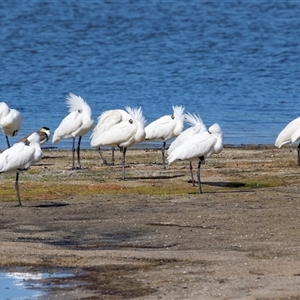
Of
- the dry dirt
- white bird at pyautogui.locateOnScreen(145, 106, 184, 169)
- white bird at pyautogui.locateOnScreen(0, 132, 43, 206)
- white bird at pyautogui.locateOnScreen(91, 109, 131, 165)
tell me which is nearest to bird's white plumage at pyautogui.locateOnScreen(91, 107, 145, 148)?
→ the dry dirt

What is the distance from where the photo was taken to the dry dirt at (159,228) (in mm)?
12031

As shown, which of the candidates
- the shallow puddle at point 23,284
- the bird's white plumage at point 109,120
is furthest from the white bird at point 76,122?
the shallow puddle at point 23,284

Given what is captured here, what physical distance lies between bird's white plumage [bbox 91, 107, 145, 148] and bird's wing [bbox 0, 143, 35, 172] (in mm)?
4495

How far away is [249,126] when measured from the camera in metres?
31.7

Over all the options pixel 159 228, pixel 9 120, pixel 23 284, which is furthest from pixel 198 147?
pixel 23 284

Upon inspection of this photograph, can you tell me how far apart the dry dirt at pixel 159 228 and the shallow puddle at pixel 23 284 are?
144 millimetres

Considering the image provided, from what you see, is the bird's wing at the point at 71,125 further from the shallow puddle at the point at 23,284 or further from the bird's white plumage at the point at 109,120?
the shallow puddle at the point at 23,284

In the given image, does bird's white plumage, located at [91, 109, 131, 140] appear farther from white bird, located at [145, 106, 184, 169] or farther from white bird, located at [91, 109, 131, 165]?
white bird, located at [145, 106, 184, 169]

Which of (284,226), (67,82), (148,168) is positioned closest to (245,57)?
(67,82)

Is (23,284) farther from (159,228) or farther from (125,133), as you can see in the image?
(125,133)

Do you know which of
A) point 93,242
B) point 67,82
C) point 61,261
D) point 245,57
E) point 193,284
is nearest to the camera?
point 193,284

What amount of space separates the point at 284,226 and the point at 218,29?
50.8 meters

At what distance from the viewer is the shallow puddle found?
38.2 feet

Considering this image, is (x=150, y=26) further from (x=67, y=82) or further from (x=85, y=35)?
(x=67, y=82)
